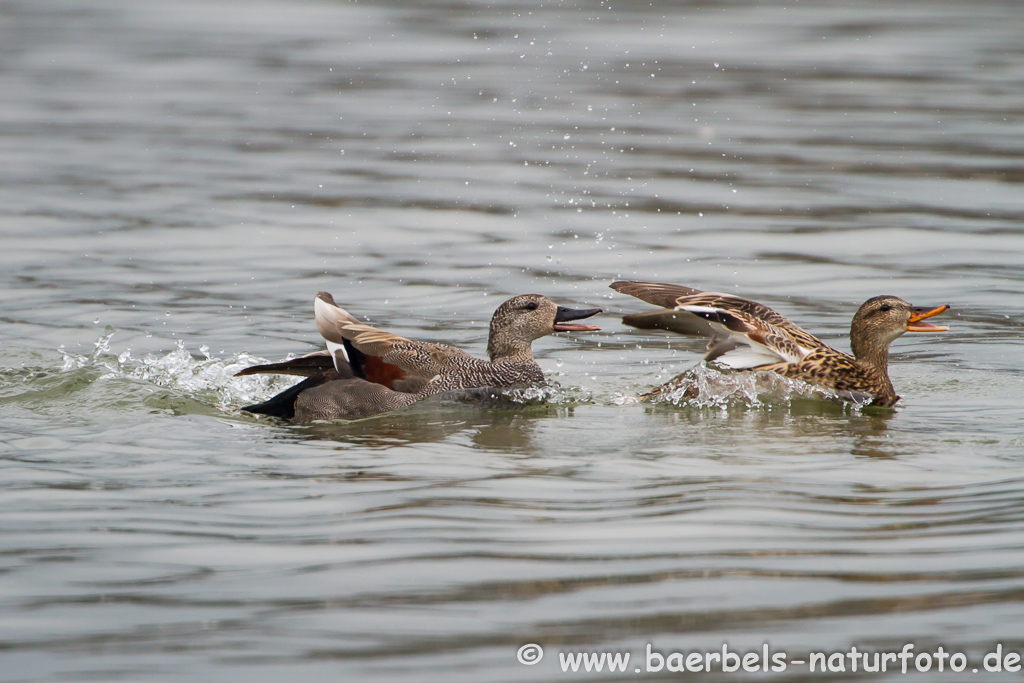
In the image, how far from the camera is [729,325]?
7.75m

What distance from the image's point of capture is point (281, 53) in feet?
81.1

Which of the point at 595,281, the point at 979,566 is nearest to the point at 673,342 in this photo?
the point at 595,281

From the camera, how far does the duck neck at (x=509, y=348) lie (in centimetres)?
827

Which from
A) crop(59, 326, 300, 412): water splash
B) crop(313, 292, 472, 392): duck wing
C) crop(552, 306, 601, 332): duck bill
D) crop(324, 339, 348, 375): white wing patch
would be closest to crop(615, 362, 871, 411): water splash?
crop(552, 306, 601, 332): duck bill

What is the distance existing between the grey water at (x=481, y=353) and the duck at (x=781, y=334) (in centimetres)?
22

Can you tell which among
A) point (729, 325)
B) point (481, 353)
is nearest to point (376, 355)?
point (481, 353)

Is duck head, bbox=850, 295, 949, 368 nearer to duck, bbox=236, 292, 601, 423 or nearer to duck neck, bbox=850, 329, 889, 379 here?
duck neck, bbox=850, 329, 889, 379

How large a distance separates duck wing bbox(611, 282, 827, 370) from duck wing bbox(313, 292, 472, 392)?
1.15 meters

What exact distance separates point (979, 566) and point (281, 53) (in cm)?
2178

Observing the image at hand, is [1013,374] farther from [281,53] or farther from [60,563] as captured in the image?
[281,53]

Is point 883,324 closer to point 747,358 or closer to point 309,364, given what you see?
point 747,358

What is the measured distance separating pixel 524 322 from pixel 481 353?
4.02ft

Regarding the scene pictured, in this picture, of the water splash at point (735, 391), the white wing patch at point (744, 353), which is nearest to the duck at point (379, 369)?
the water splash at point (735, 391)

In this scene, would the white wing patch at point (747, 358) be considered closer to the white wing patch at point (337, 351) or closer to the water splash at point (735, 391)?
the water splash at point (735, 391)
